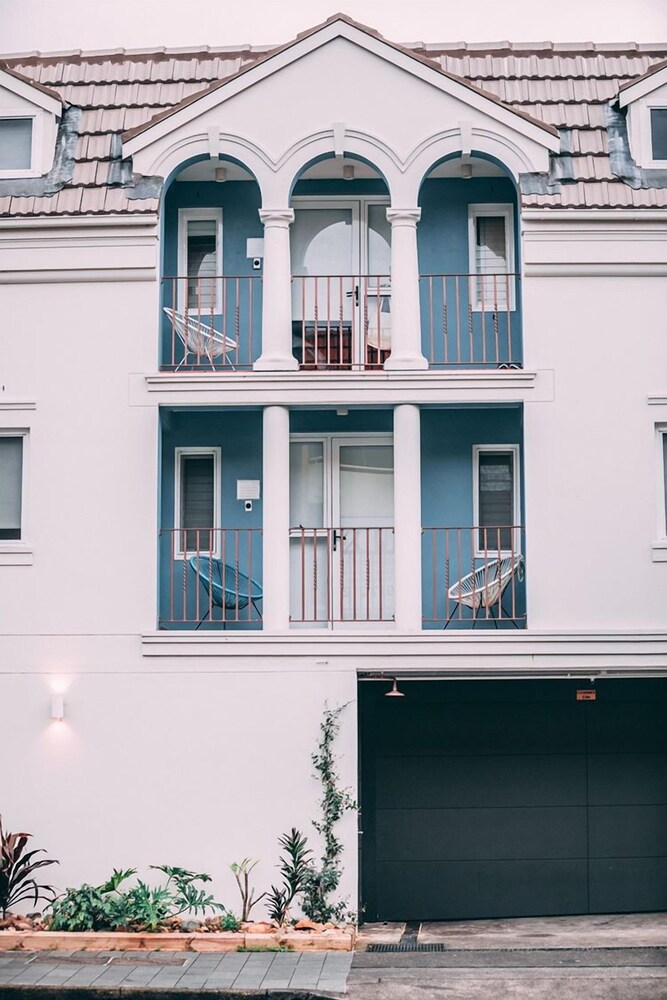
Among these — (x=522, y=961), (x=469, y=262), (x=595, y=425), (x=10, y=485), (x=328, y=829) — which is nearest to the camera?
(x=522, y=961)

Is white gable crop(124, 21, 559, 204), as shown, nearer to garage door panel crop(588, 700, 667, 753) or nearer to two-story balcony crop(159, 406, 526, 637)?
two-story balcony crop(159, 406, 526, 637)

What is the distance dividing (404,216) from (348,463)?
9.34 ft

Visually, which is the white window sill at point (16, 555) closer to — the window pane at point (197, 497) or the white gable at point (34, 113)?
the window pane at point (197, 497)

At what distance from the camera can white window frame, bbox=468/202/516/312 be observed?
15.1 m

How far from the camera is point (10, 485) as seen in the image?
1432cm

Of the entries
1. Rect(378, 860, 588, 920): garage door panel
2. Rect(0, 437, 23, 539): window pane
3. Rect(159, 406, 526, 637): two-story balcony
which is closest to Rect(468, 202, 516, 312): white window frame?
Rect(159, 406, 526, 637): two-story balcony

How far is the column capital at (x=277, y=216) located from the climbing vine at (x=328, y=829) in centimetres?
519

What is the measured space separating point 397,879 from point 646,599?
409 cm

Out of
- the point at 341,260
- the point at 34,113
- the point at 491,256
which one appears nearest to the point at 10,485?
the point at 34,113

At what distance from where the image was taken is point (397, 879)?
47.5 ft

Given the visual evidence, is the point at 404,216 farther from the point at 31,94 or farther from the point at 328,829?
the point at 328,829

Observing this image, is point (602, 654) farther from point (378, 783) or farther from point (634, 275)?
point (634, 275)

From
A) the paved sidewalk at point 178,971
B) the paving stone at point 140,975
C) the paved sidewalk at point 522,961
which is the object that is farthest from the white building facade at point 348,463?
the paving stone at point 140,975

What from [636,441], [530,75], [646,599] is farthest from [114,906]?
[530,75]
